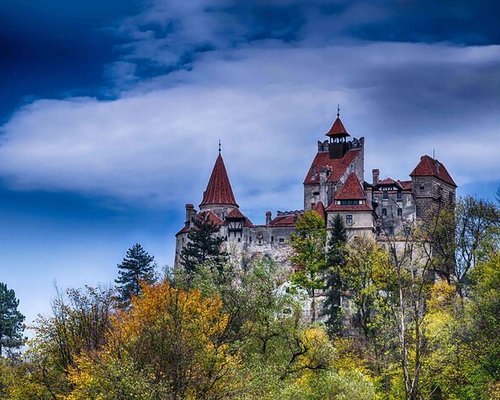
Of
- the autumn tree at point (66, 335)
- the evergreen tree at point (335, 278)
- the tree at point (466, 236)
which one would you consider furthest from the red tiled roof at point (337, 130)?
the autumn tree at point (66, 335)

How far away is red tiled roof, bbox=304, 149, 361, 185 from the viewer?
108 m

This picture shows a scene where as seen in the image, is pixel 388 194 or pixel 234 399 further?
pixel 388 194

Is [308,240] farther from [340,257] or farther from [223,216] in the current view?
[223,216]

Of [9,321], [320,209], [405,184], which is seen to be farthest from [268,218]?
[9,321]

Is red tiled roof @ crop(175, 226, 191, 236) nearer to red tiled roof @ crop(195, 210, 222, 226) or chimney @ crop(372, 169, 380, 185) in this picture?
red tiled roof @ crop(195, 210, 222, 226)

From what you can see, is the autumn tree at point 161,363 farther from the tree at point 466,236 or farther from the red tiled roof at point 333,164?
the red tiled roof at point 333,164

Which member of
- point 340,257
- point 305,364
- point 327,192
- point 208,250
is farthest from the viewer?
point 327,192

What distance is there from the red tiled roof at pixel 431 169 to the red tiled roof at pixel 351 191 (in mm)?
7178

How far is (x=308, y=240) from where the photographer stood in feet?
301

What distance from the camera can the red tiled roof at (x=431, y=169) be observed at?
105 meters

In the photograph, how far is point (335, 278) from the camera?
245ft

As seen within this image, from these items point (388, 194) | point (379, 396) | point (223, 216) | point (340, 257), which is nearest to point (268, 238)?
point (223, 216)

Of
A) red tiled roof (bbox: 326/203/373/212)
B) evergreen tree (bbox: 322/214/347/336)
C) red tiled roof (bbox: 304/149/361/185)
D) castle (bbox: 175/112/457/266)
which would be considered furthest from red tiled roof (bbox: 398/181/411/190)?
evergreen tree (bbox: 322/214/347/336)

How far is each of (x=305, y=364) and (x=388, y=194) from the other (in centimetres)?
5837
